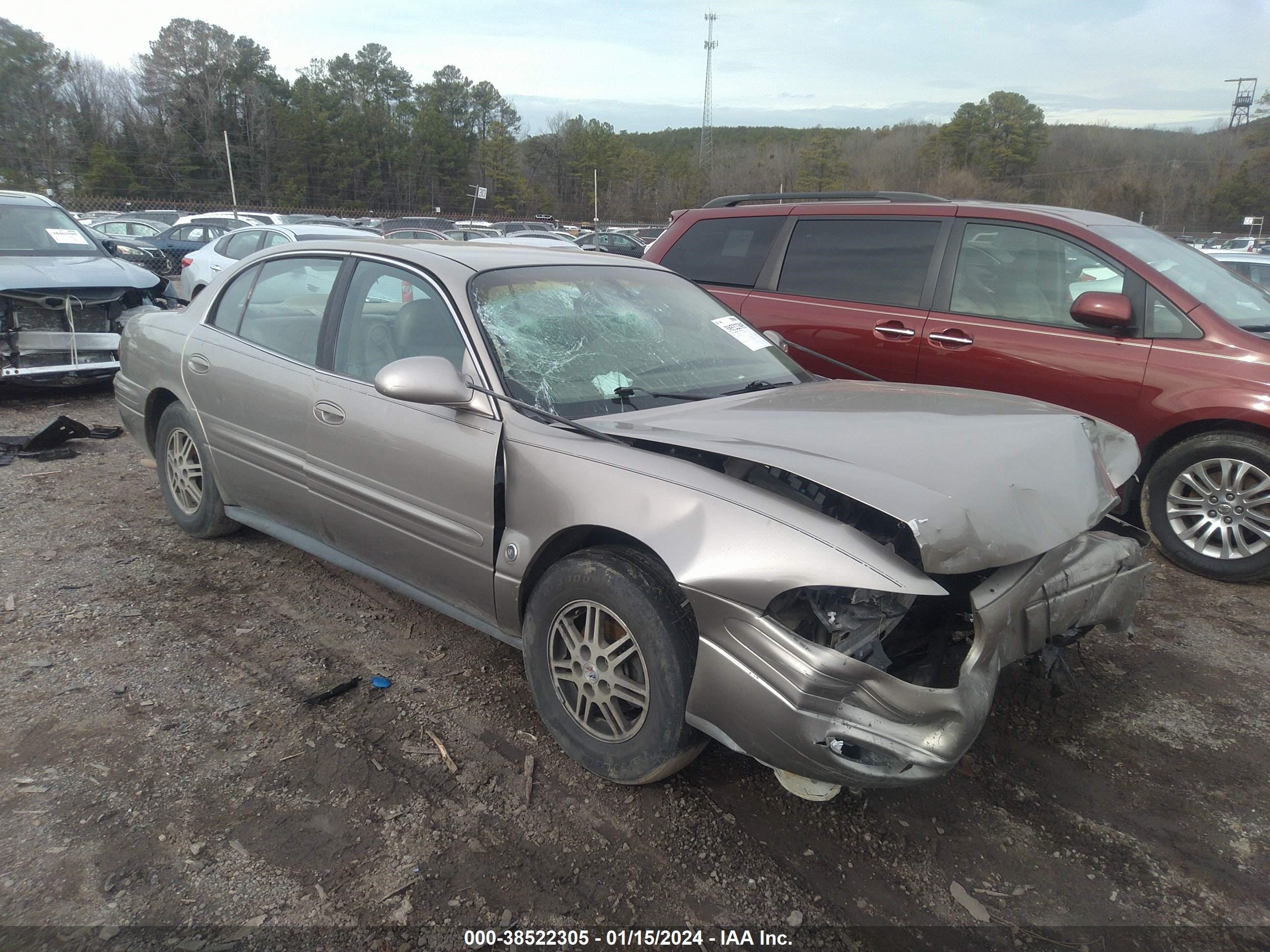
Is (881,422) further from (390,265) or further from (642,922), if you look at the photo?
(390,265)

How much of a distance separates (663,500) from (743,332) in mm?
1641

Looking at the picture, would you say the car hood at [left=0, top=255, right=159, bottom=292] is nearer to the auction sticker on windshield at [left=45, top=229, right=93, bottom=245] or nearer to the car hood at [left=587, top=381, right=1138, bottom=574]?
the auction sticker on windshield at [left=45, top=229, right=93, bottom=245]

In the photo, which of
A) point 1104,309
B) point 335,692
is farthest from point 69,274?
point 1104,309

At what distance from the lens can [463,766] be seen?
2740 millimetres

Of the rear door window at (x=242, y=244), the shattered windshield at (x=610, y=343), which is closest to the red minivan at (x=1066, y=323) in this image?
the shattered windshield at (x=610, y=343)

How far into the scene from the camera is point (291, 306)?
12.7ft

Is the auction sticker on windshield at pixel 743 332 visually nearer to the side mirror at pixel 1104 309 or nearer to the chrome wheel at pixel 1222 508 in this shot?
the side mirror at pixel 1104 309

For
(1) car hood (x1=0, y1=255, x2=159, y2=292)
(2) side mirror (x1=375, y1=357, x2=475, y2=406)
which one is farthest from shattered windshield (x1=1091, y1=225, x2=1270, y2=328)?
(1) car hood (x1=0, y1=255, x2=159, y2=292)

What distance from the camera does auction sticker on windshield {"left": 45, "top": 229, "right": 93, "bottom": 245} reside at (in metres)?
8.10

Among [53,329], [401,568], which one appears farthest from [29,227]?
[401,568]

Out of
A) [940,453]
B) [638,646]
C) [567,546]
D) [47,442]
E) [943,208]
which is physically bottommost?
[47,442]

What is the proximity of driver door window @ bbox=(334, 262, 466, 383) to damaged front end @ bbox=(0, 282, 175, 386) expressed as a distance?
4.55m

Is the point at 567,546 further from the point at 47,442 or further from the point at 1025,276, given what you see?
the point at 47,442

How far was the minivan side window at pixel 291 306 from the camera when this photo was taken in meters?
3.65
